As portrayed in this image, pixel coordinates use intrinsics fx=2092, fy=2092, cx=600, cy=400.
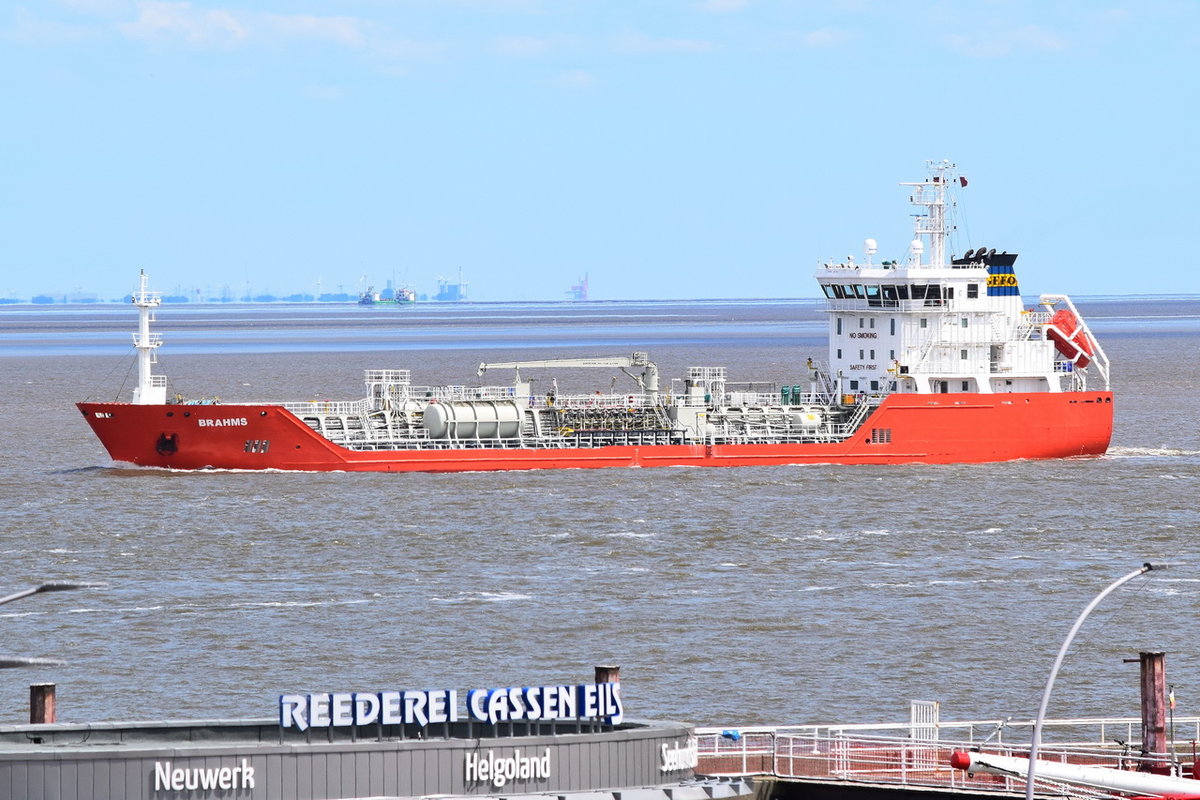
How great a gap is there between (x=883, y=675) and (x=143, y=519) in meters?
30.8

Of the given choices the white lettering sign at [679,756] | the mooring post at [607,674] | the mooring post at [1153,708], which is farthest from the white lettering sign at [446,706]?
the mooring post at [1153,708]

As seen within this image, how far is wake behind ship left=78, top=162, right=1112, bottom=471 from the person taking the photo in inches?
3105

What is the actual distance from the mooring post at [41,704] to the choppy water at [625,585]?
818 cm

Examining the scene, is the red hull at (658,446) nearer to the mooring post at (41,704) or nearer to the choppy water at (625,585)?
the choppy water at (625,585)

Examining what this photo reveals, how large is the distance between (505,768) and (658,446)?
175ft

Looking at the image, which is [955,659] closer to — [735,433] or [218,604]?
[218,604]

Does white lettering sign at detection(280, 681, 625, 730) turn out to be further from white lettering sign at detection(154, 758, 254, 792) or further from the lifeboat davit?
the lifeboat davit

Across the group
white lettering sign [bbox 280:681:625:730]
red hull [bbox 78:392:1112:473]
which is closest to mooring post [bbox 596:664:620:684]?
white lettering sign [bbox 280:681:625:730]

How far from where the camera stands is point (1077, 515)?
→ 67688 mm

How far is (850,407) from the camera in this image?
82938 millimetres

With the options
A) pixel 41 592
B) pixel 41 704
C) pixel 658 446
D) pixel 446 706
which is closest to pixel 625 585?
pixel 41 704

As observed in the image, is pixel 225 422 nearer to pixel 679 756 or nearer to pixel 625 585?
pixel 625 585

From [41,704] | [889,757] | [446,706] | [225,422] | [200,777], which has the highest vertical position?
[225,422]

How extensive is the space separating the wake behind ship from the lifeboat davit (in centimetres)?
8
